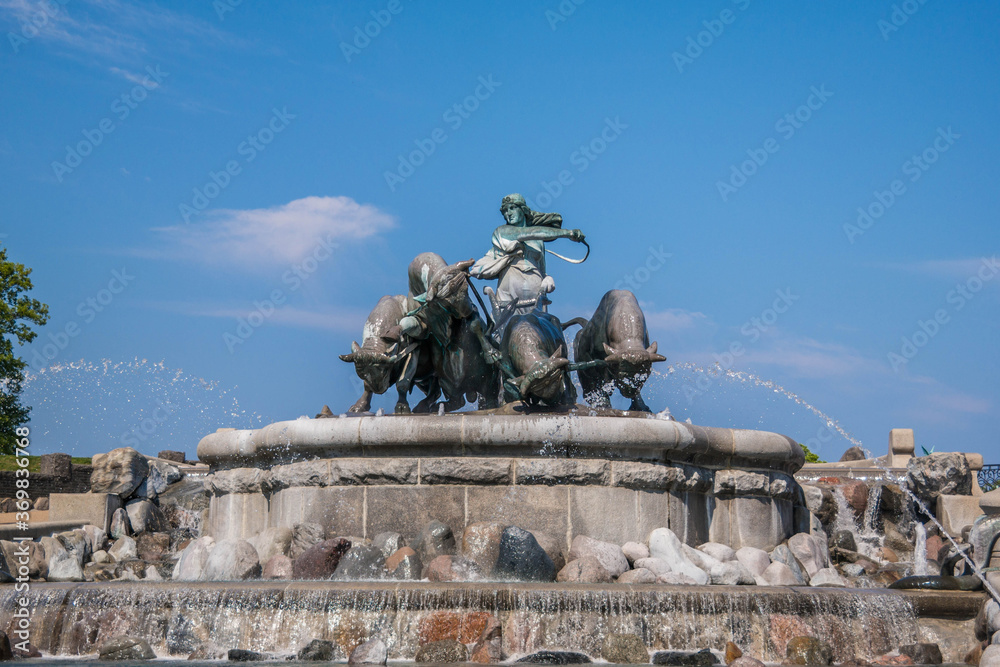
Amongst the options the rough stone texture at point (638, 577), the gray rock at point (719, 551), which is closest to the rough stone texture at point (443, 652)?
the rough stone texture at point (638, 577)

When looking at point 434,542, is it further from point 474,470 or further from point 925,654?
point 925,654

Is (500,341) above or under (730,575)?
above

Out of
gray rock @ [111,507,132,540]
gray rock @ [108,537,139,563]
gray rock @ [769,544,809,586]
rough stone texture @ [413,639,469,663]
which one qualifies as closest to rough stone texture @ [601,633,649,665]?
rough stone texture @ [413,639,469,663]

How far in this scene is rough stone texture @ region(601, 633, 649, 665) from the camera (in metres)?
6.87

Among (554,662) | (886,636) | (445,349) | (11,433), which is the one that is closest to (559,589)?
(554,662)

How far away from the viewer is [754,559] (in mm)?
9453

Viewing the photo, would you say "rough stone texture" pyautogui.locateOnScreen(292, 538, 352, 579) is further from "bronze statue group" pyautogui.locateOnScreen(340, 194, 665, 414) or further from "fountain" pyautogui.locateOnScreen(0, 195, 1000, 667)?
"bronze statue group" pyautogui.locateOnScreen(340, 194, 665, 414)

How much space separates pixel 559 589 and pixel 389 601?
3.73 feet

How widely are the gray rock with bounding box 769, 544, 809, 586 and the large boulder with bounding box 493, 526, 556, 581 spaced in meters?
2.61

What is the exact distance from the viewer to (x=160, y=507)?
14039 millimetres

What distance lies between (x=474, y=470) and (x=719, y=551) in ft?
7.64

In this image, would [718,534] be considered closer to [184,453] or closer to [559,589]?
[559,589]

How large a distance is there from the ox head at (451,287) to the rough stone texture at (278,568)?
304cm

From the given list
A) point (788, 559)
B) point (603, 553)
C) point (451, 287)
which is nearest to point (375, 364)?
point (451, 287)
